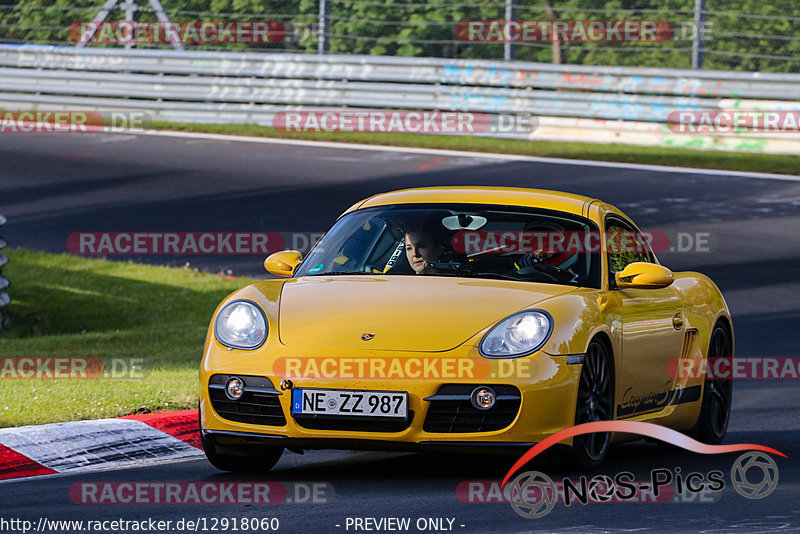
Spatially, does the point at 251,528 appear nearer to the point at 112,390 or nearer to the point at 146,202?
the point at 112,390

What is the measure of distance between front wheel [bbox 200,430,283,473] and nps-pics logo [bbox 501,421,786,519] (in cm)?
115

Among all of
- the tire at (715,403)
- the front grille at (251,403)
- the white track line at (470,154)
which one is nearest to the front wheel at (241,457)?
the front grille at (251,403)

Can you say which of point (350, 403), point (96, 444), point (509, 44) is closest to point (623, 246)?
point (350, 403)

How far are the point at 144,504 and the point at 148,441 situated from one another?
5.35 ft

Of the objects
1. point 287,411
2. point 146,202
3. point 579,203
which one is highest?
point 579,203

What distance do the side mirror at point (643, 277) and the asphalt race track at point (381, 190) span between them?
2.93 ft

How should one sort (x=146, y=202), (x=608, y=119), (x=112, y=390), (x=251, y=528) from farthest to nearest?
(x=608, y=119) → (x=146, y=202) → (x=112, y=390) → (x=251, y=528)

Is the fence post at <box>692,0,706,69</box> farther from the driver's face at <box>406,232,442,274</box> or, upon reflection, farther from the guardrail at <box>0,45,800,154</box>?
the driver's face at <box>406,232,442,274</box>

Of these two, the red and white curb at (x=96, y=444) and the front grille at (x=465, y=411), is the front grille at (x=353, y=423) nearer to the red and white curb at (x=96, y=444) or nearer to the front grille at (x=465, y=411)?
the front grille at (x=465, y=411)

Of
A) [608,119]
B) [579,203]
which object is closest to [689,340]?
[579,203]

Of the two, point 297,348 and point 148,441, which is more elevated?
point 297,348

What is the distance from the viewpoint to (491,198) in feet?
24.6

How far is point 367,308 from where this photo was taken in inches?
255

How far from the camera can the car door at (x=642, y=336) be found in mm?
6996
